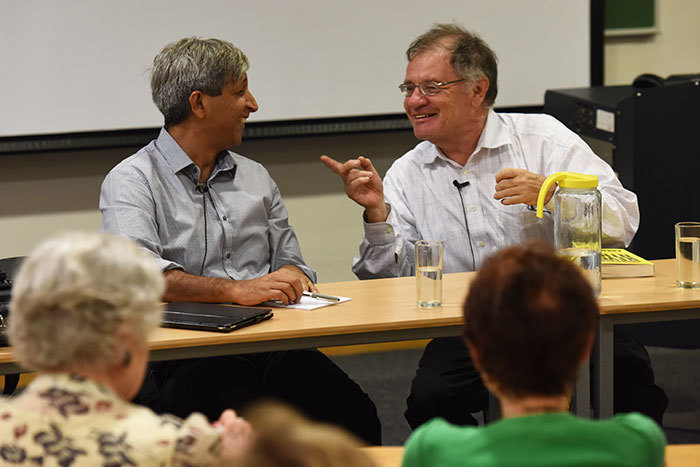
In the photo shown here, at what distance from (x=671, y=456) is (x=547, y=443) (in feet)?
1.70

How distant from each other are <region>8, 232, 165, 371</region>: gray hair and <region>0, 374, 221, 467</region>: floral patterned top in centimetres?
3

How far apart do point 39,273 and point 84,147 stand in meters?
2.75

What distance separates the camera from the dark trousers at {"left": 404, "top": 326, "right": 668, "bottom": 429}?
2.46 metres

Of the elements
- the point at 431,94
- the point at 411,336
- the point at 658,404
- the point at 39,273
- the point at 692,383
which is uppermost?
the point at 431,94

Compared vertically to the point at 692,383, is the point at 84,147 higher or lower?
higher

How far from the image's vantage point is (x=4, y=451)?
1059mm

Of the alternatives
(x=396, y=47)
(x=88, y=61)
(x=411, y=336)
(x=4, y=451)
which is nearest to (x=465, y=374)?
(x=411, y=336)

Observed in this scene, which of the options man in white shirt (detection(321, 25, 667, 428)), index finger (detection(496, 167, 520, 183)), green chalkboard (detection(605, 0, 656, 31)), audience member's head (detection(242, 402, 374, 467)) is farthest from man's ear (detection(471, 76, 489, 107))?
audience member's head (detection(242, 402, 374, 467))

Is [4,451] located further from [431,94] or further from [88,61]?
[88,61]

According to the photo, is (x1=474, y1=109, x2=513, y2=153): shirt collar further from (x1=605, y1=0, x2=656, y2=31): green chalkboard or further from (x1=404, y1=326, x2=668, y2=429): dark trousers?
(x1=605, y1=0, x2=656, y2=31): green chalkboard

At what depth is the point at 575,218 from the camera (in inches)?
91.7

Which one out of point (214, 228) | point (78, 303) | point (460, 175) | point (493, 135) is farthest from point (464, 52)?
point (78, 303)

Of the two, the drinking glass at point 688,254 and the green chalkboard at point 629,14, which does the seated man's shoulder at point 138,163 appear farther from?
the green chalkboard at point 629,14

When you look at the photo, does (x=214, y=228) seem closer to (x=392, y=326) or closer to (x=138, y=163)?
(x=138, y=163)
